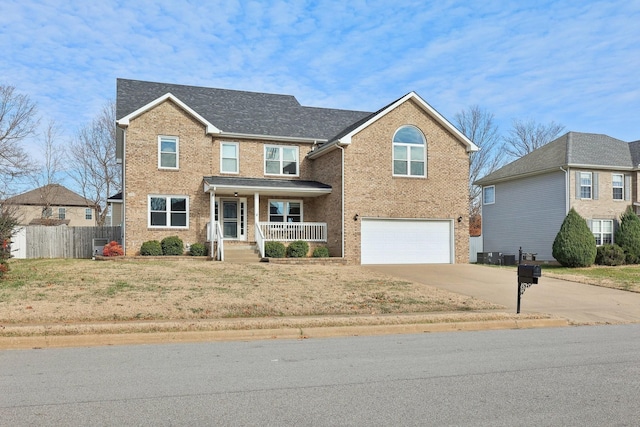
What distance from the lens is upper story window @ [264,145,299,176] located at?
25250 mm

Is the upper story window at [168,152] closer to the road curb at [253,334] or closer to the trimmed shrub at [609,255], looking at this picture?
the road curb at [253,334]

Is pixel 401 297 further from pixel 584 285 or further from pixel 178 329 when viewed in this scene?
pixel 584 285

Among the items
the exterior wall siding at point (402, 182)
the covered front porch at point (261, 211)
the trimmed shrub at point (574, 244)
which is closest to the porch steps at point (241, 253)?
the covered front porch at point (261, 211)

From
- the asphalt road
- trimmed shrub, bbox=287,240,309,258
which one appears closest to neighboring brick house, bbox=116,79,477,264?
trimmed shrub, bbox=287,240,309,258

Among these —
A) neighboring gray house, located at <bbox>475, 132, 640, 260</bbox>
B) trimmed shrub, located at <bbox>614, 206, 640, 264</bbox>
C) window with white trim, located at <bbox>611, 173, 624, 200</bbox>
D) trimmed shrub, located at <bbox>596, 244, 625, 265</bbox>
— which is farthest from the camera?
window with white trim, located at <bbox>611, 173, 624, 200</bbox>

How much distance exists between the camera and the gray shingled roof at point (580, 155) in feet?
94.0

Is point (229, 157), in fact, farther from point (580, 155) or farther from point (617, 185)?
point (617, 185)

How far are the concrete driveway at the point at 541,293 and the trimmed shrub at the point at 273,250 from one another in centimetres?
379

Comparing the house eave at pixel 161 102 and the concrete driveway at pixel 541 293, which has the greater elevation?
the house eave at pixel 161 102

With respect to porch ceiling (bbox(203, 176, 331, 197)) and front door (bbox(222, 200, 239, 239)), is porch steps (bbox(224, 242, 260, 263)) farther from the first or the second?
porch ceiling (bbox(203, 176, 331, 197))

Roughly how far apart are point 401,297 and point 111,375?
8.02m

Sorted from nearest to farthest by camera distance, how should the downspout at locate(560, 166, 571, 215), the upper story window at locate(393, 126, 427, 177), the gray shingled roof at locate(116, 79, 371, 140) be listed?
the upper story window at locate(393, 126, 427, 177) → the gray shingled roof at locate(116, 79, 371, 140) → the downspout at locate(560, 166, 571, 215)

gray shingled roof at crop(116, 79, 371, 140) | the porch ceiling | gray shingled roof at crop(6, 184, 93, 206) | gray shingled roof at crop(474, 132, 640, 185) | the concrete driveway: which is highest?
gray shingled roof at crop(116, 79, 371, 140)

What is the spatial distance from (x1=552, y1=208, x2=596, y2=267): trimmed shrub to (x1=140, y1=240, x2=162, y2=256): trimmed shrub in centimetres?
1861
